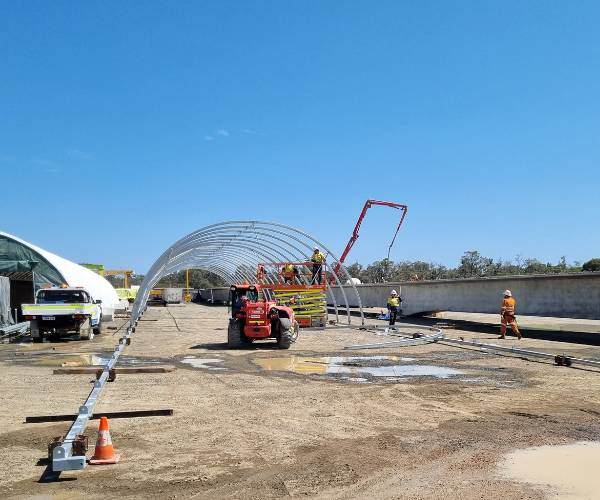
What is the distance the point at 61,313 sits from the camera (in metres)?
21.2

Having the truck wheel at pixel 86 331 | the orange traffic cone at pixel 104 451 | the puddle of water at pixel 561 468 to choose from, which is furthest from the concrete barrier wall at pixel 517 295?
the orange traffic cone at pixel 104 451

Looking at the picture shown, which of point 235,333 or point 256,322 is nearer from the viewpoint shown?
point 256,322

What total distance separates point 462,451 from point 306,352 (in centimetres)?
1054

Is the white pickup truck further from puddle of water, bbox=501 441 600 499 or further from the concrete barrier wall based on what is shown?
puddle of water, bbox=501 441 600 499

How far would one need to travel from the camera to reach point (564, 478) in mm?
5863

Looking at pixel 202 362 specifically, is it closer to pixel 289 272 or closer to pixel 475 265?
pixel 289 272

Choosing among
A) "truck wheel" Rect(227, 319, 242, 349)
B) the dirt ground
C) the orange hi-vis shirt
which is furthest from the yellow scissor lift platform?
the dirt ground

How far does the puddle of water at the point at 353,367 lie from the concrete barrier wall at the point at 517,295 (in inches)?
442

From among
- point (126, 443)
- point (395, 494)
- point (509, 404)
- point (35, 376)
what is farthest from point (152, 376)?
point (395, 494)

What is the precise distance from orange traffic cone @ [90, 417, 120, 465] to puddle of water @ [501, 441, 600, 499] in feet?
12.9

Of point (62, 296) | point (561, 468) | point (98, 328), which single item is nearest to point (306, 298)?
point (98, 328)

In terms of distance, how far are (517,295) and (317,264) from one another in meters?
8.63

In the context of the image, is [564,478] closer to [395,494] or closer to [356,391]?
[395,494]

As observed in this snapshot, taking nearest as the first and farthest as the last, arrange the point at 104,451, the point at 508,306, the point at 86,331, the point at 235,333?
the point at 104,451, the point at 235,333, the point at 508,306, the point at 86,331
